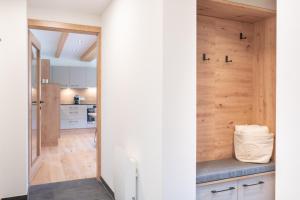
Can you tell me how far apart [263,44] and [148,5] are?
4.92ft

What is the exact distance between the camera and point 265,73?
107 inches

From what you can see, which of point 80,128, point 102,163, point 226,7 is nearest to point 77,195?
point 102,163

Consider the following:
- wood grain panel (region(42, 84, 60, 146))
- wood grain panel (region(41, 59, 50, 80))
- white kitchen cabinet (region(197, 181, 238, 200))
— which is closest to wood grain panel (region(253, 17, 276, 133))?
white kitchen cabinet (region(197, 181, 238, 200))

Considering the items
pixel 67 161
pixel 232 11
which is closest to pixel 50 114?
pixel 67 161

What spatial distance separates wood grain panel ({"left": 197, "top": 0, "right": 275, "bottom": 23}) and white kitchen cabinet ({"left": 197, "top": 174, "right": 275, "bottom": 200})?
165cm

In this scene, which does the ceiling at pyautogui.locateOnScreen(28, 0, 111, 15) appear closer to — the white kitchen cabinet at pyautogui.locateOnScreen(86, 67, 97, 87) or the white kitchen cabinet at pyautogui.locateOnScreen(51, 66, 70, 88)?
the white kitchen cabinet at pyautogui.locateOnScreen(51, 66, 70, 88)

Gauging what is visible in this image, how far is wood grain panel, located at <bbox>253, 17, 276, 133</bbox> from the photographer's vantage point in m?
2.63

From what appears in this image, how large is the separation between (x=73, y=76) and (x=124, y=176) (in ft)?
24.0

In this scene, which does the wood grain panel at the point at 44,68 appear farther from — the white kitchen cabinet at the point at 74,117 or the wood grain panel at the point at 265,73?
the wood grain panel at the point at 265,73

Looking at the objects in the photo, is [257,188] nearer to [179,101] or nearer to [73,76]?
→ [179,101]

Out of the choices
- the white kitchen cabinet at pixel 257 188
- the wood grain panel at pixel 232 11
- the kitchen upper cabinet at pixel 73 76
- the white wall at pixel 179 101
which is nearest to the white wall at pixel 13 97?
the white wall at pixel 179 101

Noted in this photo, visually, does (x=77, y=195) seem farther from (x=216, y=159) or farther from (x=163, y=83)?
(x=163, y=83)
